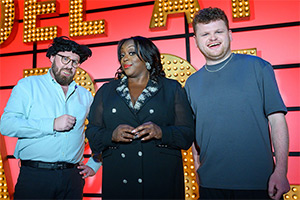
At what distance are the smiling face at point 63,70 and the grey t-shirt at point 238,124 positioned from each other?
147cm

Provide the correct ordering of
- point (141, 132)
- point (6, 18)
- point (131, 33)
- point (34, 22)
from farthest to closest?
point (6, 18) → point (34, 22) → point (131, 33) → point (141, 132)

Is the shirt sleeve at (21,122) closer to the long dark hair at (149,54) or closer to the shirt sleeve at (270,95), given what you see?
the long dark hair at (149,54)

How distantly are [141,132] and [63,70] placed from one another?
4.66 feet

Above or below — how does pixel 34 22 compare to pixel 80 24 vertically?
above

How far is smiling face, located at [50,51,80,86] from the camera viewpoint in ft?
8.74

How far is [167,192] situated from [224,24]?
4.51 ft

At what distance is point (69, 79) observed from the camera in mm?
2707

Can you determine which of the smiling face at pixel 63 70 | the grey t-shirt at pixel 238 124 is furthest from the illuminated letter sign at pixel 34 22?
the grey t-shirt at pixel 238 124

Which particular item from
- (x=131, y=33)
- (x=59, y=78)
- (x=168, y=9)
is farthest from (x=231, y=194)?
(x=131, y=33)

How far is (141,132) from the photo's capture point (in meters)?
1.67

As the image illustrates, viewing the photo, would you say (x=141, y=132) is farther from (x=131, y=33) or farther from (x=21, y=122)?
(x=131, y=33)

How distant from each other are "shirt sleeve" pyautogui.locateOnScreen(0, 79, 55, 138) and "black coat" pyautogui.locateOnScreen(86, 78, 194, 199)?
0.61 m

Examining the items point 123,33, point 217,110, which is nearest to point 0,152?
point 123,33

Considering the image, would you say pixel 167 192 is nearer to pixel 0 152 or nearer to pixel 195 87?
pixel 195 87
